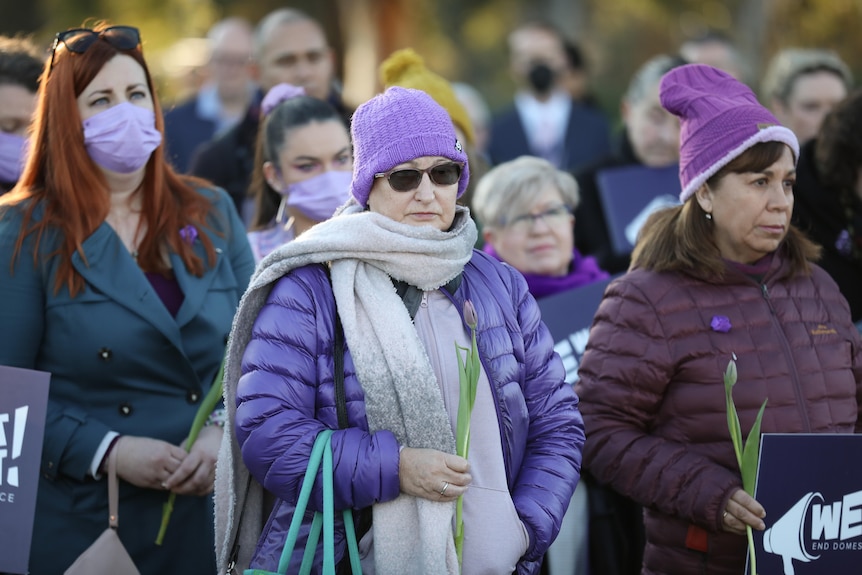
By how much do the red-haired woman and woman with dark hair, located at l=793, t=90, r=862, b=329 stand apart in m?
2.67

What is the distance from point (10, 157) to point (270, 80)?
90.9 inches

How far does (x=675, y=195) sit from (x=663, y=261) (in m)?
2.52

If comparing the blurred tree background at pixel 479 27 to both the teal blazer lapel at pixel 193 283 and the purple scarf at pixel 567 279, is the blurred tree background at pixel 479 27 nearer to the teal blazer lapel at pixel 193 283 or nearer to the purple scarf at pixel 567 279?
the purple scarf at pixel 567 279

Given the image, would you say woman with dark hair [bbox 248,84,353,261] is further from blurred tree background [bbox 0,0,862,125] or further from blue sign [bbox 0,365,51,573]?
blurred tree background [bbox 0,0,862,125]

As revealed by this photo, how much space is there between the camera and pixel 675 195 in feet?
22.4

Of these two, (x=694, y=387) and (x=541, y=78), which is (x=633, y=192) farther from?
(x=541, y=78)

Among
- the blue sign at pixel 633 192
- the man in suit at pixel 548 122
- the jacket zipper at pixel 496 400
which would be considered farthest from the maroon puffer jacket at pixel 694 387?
the man in suit at pixel 548 122

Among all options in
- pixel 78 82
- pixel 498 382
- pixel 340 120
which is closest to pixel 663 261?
pixel 498 382

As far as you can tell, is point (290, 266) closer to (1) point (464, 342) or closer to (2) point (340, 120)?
(1) point (464, 342)

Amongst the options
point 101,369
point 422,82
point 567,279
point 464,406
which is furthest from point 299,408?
point 422,82

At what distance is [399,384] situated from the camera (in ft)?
11.4

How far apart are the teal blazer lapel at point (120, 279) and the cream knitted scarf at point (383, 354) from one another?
74cm

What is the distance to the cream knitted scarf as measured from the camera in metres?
3.46

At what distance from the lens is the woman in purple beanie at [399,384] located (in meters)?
3.45
